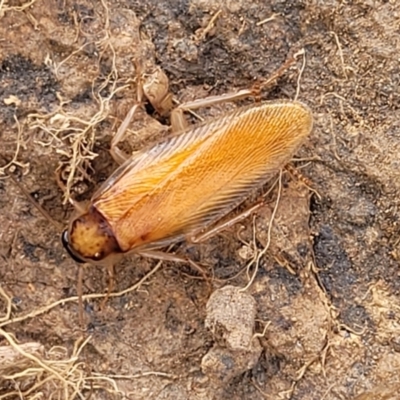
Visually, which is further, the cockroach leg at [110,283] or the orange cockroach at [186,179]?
the cockroach leg at [110,283]

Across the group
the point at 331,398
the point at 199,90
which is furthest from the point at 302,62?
the point at 331,398

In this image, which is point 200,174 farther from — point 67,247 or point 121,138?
point 67,247

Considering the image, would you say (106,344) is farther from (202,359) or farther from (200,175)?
(200,175)

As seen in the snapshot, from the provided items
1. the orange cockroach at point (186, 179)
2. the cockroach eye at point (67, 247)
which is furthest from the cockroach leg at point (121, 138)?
the cockroach eye at point (67, 247)

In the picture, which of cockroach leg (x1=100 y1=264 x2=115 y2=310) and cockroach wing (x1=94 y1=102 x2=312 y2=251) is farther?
cockroach leg (x1=100 y1=264 x2=115 y2=310)

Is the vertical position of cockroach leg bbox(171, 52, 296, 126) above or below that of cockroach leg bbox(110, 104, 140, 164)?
below

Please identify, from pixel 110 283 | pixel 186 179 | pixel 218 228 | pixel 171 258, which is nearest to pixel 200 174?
pixel 186 179

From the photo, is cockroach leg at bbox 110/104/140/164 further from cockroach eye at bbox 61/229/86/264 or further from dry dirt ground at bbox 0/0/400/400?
cockroach eye at bbox 61/229/86/264

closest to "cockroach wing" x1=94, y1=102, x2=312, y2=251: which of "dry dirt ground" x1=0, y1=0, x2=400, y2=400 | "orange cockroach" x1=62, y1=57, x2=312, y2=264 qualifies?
"orange cockroach" x1=62, y1=57, x2=312, y2=264

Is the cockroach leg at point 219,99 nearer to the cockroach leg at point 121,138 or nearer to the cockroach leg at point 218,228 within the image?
the cockroach leg at point 121,138
